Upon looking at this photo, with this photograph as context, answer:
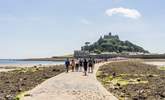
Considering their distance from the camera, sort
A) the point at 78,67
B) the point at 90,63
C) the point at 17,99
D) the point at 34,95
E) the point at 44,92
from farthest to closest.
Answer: the point at 78,67
the point at 90,63
the point at 44,92
the point at 34,95
the point at 17,99

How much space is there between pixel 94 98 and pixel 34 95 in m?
3.66

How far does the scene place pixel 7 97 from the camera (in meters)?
23.7

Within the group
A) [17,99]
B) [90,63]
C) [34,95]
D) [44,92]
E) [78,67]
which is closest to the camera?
A: [17,99]

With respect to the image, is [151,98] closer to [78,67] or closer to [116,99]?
[116,99]

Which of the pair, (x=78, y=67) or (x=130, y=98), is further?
(x=78, y=67)

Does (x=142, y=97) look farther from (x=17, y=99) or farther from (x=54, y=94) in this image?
(x=17, y=99)

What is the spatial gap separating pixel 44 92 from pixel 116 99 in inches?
195

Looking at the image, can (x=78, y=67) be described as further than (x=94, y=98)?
Yes

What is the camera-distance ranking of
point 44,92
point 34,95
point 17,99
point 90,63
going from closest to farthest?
point 17,99, point 34,95, point 44,92, point 90,63

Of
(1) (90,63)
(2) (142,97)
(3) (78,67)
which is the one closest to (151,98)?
(2) (142,97)

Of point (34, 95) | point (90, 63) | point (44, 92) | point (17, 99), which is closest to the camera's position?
point (17, 99)

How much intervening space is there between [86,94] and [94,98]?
176cm

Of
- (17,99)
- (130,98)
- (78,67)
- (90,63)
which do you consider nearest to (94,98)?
(130,98)

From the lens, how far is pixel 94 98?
22547 millimetres
